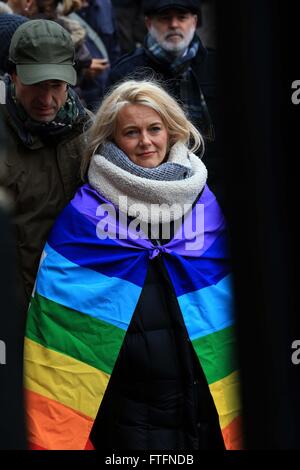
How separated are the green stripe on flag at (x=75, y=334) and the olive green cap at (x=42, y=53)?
88 cm

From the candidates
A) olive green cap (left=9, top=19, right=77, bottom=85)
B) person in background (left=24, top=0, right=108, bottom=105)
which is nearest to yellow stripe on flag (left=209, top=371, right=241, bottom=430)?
olive green cap (left=9, top=19, right=77, bottom=85)

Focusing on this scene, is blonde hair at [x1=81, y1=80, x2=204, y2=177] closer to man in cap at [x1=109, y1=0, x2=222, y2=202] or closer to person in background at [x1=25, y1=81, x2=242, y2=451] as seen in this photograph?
person in background at [x1=25, y1=81, x2=242, y2=451]

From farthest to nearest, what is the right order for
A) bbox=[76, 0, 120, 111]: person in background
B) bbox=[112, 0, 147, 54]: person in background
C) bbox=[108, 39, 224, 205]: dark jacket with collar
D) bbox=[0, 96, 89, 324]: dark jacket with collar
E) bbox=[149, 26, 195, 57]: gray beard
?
1. bbox=[112, 0, 147, 54]: person in background
2. bbox=[76, 0, 120, 111]: person in background
3. bbox=[149, 26, 195, 57]: gray beard
4. bbox=[108, 39, 224, 205]: dark jacket with collar
5. bbox=[0, 96, 89, 324]: dark jacket with collar

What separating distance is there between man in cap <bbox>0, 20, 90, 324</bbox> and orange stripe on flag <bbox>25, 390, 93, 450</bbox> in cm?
41

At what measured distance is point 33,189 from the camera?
10.2ft

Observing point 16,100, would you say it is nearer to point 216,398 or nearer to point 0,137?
point 216,398

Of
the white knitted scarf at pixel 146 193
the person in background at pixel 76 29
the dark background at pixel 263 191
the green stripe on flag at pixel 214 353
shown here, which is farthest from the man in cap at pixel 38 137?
the dark background at pixel 263 191

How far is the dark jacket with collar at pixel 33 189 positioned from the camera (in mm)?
3094

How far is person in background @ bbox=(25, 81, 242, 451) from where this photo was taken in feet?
9.48

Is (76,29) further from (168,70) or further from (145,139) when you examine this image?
(145,139)

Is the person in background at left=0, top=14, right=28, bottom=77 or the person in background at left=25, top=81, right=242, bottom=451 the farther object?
the person in background at left=0, top=14, right=28, bottom=77

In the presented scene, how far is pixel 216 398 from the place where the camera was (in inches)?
115

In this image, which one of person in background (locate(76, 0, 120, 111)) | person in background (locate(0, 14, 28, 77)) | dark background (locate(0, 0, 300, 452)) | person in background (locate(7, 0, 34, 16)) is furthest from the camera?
person in background (locate(76, 0, 120, 111))
